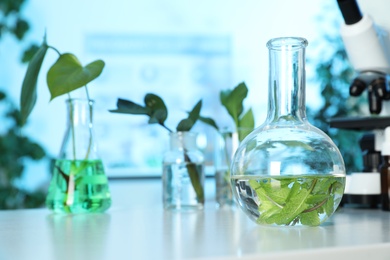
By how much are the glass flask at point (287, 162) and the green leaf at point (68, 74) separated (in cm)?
33

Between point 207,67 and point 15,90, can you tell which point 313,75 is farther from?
point 15,90

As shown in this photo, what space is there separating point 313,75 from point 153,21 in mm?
756

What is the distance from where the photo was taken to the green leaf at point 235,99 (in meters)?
1.24

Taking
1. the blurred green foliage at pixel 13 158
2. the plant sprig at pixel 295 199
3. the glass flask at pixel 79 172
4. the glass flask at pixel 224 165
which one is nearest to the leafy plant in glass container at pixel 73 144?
the glass flask at pixel 79 172

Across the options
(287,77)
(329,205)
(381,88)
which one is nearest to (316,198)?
(329,205)

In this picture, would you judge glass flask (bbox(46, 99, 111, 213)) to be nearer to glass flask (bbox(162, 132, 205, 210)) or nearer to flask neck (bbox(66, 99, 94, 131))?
flask neck (bbox(66, 99, 94, 131))

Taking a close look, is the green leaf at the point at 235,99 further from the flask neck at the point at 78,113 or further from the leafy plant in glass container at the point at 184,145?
the flask neck at the point at 78,113

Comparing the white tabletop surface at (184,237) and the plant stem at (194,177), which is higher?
the plant stem at (194,177)

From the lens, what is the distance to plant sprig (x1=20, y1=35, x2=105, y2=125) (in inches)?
39.5

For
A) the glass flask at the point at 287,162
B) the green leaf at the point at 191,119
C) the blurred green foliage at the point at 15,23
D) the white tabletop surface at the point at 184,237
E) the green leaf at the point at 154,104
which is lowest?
the white tabletop surface at the point at 184,237

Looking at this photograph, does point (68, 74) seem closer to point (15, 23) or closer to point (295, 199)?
point (295, 199)

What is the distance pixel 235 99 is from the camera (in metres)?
1.26

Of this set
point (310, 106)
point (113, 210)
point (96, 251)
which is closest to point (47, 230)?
point (96, 251)

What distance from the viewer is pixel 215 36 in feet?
9.45
